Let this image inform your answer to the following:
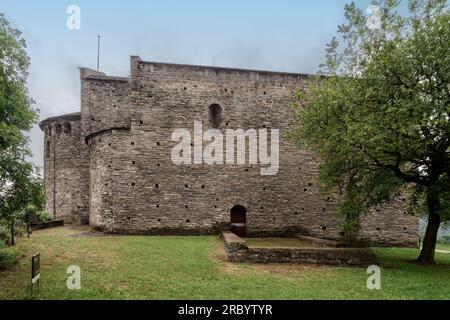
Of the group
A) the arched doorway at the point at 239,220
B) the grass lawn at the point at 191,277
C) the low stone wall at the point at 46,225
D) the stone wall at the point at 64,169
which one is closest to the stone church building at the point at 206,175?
the arched doorway at the point at 239,220

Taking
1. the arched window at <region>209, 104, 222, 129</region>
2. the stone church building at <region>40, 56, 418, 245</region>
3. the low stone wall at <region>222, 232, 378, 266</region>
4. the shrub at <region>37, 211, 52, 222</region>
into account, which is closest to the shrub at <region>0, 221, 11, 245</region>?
the stone church building at <region>40, 56, 418, 245</region>

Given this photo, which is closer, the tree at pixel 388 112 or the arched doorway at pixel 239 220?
the tree at pixel 388 112

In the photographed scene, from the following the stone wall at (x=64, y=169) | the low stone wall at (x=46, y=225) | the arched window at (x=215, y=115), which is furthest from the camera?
the stone wall at (x=64, y=169)

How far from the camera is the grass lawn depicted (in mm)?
7203

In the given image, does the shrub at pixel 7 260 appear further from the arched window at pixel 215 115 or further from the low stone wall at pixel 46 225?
the arched window at pixel 215 115

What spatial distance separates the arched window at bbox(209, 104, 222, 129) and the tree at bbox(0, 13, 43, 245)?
1004 centimetres

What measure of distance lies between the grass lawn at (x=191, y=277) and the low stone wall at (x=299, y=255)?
52 cm

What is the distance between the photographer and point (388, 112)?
10.2 metres

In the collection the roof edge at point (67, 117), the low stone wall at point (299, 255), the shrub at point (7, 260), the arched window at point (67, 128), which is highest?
the roof edge at point (67, 117)

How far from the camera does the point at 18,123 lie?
32.3 feet

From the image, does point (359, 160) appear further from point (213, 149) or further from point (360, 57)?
point (213, 149)

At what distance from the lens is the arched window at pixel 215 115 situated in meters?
18.6
